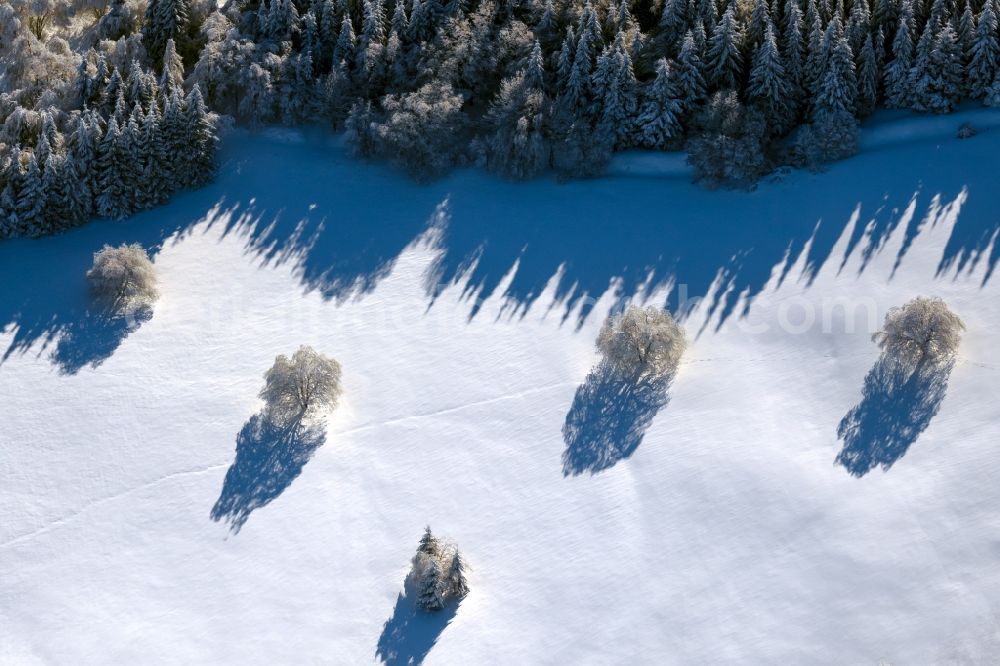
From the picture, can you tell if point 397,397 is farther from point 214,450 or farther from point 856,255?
point 856,255

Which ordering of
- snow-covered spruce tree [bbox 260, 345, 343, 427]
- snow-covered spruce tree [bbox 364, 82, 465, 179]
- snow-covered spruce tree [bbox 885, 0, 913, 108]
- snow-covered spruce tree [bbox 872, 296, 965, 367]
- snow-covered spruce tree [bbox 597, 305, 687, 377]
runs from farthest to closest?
snow-covered spruce tree [bbox 364, 82, 465, 179], snow-covered spruce tree [bbox 885, 0, 913, 108], snow-covered spruce tree [bbox 597, 305, 687, 377], snow-covered spruce tree [bbox 260, 345, 343, 427], snow-covered spruce tree [bbox 872, 296, 965, 367]

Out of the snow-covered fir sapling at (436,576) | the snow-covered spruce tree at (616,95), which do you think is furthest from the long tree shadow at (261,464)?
the snow-covered spruce tree at (616,95)

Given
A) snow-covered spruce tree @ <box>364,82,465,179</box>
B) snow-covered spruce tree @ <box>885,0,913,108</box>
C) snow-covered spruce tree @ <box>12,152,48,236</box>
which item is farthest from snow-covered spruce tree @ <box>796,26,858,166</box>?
snow-covered spruce tree @ <box>12,152,48,236</box>

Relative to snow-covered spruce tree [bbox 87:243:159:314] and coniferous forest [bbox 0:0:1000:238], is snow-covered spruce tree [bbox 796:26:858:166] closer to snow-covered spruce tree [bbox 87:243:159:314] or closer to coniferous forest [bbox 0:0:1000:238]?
coniferous forest [bbox 0:0:1000:238]

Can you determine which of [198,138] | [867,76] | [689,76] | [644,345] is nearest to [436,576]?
[644,345]

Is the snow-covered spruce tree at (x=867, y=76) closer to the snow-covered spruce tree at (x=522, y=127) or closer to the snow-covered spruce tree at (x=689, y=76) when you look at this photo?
the snow-covered spruce tree at (x=689, y=76)

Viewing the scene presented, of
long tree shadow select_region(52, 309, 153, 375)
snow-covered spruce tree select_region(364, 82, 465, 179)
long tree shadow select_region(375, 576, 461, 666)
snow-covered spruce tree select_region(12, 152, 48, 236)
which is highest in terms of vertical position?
snow-covered spruce tree select_region(364, 82, 465, 179)
